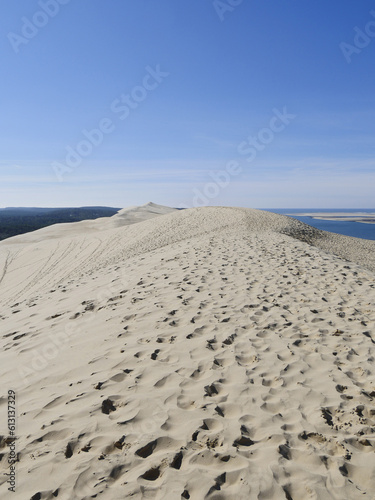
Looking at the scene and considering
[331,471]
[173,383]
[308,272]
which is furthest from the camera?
[308,272]

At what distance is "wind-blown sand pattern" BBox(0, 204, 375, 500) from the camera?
263 cm

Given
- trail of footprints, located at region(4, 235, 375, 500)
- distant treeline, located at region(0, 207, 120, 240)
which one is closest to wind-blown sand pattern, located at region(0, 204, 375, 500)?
trail of footprints, located at region(4, 235, 375, 500)

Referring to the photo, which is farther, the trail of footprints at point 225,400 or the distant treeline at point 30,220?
the distant treeline at point 30,220

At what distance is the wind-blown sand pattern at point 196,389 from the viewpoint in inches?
104

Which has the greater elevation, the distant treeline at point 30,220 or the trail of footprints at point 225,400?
the distant treeline at point 30,220

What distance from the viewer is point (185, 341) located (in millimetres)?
4953

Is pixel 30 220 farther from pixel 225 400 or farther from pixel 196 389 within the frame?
pixel 225 400

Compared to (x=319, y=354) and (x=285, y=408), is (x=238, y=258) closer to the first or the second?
(x=319, y=354)

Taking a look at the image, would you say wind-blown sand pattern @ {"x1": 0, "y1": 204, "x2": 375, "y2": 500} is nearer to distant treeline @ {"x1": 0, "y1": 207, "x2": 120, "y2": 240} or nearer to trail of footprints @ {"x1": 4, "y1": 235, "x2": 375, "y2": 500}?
trail of footprints @ {"x1": 4, "y1": 235, "x2": 375, "y2": 500}

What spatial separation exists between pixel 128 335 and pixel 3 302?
387 inches

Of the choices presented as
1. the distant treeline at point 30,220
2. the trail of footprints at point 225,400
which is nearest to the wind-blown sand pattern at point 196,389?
the trail of footprints at point 225,400

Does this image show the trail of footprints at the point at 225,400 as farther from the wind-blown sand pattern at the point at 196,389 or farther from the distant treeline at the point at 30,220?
the distant treeline at the point at 30,220

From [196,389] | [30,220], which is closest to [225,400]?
[196,389]

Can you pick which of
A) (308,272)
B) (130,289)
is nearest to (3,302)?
(130,289)
